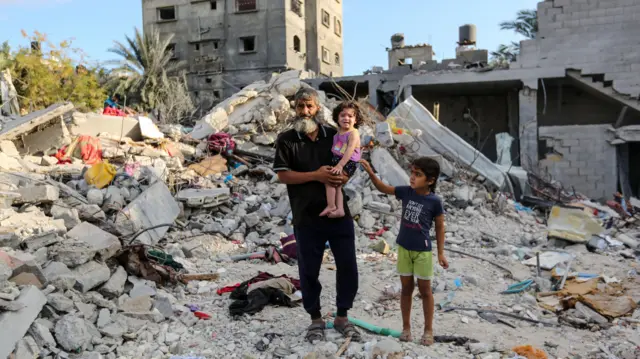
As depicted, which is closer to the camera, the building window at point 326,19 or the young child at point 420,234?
the young child at point 420,234

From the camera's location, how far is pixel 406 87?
46.1 ft

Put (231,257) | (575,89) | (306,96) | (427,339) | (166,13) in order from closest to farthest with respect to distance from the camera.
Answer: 1. (306,96)
2. (427,339)
3. (231,257)
4. (575,89)
5. (166,13)

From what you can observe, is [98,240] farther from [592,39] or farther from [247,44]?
[247,44]

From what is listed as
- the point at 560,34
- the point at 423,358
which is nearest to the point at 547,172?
the point at 560,34

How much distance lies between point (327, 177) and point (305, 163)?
18cm

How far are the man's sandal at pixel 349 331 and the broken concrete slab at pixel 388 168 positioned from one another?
17.8 ft

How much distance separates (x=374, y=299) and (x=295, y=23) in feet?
84.9

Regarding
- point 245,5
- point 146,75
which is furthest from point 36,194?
point 245,5

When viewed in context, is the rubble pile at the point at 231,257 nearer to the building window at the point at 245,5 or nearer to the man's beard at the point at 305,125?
the man's beard at the point at 305,125

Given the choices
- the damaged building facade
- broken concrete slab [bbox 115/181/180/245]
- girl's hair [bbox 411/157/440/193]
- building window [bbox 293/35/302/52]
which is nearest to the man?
girl's hair [bbox 411/157/440/193]

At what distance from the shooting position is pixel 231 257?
560 centimetres

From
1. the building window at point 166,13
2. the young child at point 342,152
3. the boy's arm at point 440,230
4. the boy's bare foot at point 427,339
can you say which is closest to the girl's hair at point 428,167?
the boy's arm at point 440,230

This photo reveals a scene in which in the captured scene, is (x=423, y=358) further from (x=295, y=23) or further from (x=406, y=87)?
(x=295, y=23)

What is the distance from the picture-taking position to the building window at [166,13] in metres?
28.2
